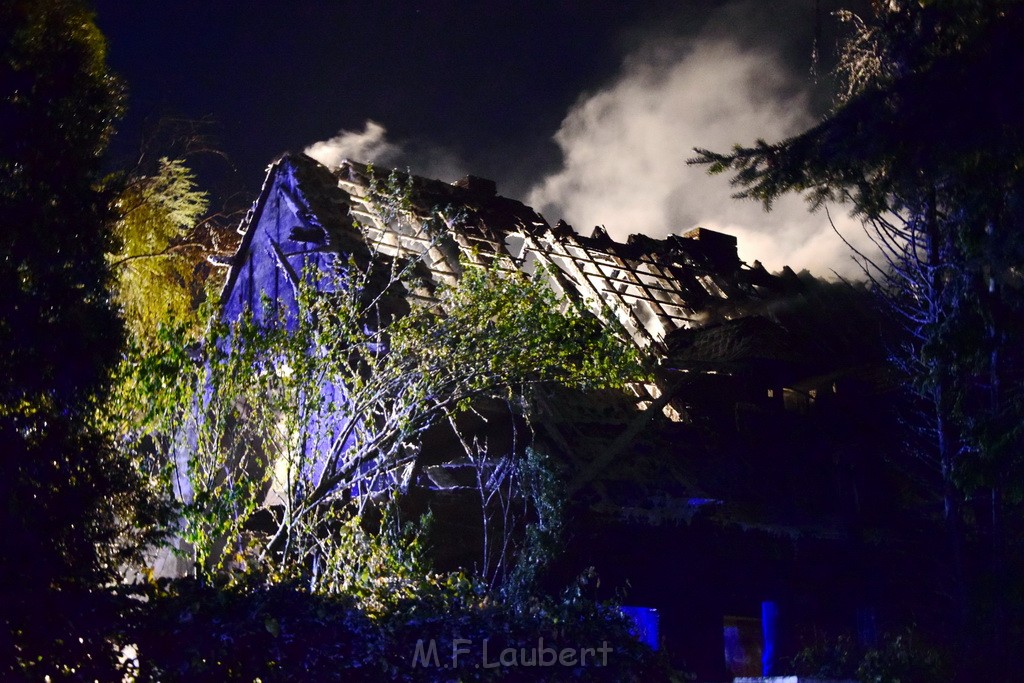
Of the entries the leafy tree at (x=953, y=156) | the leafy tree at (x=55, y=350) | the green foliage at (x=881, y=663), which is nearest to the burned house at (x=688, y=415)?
the green foliage at (x=881, y=663)

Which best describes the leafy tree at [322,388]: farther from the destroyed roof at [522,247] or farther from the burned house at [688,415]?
the destroyed roof at [522,247]

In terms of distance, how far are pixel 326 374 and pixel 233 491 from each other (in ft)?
5.58

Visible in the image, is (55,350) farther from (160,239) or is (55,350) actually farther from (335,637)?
(160,239)

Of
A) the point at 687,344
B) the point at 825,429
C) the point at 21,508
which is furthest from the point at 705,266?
the point at 21,508

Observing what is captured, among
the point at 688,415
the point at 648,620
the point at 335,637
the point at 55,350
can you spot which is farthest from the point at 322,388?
the point at 688,415

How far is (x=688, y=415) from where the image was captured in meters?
13.5

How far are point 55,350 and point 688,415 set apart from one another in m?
9.49

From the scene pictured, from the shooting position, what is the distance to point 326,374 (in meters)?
9.01

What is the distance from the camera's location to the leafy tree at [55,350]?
18.7 ft

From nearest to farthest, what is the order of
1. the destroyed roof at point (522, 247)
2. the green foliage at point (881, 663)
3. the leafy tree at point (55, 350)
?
the leafy tree at point (55, 350)
the green foliage at point (881, 663)
the destroyed roof at point (522, 247)

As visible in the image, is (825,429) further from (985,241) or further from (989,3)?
(989,3)

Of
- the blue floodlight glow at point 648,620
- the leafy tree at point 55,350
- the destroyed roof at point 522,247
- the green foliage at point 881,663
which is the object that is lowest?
the green foliage at point 881,663

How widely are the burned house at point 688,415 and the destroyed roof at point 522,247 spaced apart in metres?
0.04

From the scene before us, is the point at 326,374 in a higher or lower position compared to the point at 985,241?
lower
